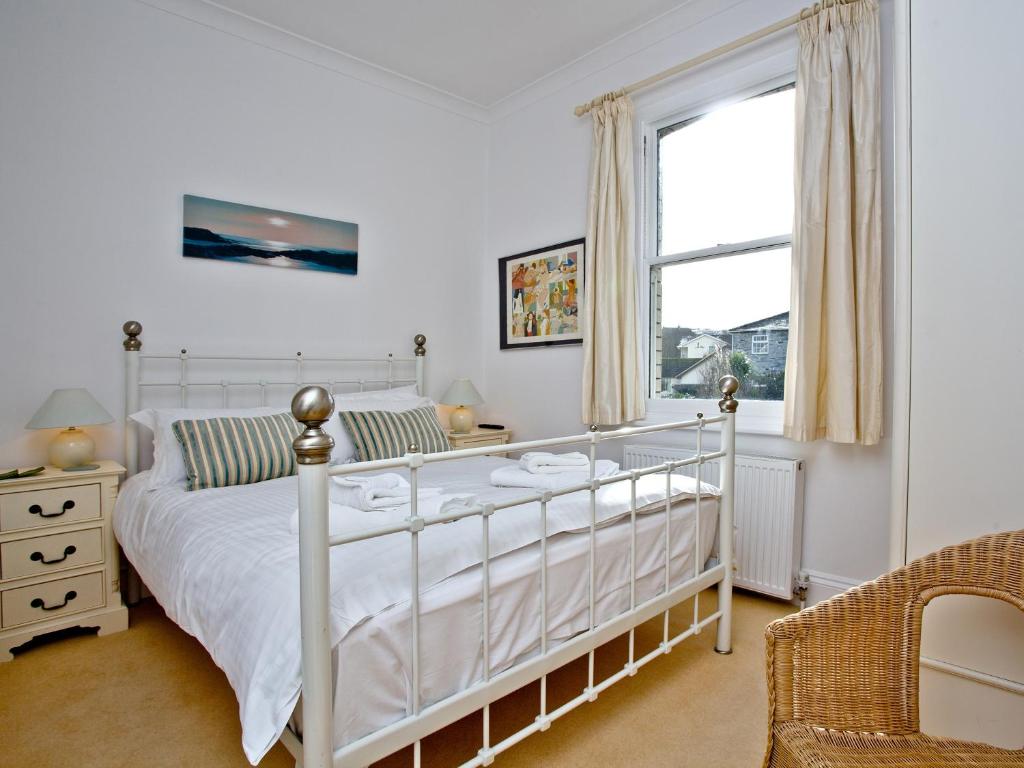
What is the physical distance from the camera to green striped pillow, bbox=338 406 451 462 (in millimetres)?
2715

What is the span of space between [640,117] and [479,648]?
2858 millimetres

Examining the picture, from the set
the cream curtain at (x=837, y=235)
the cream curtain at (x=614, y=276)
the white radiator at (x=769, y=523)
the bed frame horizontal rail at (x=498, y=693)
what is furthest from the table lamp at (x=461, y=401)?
the bed frame horizontal rail at (x=498, y=693)

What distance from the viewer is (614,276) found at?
120 inches

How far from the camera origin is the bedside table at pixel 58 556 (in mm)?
2082

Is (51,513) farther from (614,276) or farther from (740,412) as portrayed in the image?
(740,412)

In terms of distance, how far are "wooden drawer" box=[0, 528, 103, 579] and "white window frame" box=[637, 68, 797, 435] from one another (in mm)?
2636

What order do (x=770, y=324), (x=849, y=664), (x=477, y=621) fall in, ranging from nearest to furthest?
(x=849, y=664)
(x=477, y=621)
(x=770, y=324)

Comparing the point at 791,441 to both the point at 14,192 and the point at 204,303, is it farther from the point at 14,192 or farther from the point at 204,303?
the point at 14,192

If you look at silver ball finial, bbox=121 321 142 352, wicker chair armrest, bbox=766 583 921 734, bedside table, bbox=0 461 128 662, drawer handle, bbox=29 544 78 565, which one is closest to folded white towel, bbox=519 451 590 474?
wicker chair armrest, bbox=766 583 921 734

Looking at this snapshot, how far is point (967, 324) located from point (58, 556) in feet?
9.94

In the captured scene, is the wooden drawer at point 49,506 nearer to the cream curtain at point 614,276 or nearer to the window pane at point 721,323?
the cream curtain at point 614,276

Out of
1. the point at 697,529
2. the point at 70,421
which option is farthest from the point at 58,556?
the point at 697,529

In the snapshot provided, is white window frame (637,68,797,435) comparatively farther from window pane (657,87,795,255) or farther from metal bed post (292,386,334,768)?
metal bed post (292,386,334,768)

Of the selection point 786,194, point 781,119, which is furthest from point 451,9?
point 786,194
